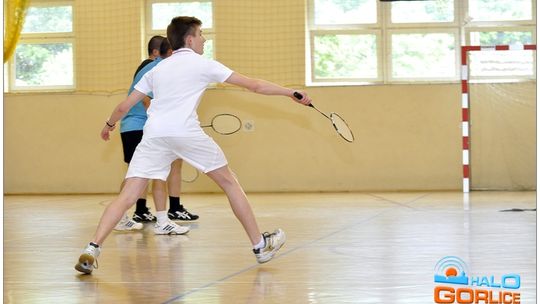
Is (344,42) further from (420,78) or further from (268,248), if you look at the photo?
(268,248)

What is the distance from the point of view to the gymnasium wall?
1566 cm

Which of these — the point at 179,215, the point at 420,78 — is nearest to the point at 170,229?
the point at 179,215

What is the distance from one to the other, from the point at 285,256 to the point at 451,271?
1.30 m

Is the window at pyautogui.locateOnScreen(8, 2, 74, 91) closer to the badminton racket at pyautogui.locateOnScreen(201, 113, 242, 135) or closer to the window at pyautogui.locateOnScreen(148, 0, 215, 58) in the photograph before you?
the window at pyautogui.locateOnScreen(148, 0, 215, 58)

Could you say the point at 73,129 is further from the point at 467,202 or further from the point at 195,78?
the point at 195,78

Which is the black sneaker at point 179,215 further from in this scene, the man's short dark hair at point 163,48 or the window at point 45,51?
the window at point 45,51

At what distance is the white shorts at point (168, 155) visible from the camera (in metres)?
6.05

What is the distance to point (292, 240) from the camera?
7.74 meters

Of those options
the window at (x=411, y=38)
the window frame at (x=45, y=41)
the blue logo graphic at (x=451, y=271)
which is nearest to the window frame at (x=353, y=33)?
the window at (x=411, y=38)

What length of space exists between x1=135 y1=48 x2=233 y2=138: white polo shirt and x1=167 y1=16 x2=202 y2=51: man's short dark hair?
139mm

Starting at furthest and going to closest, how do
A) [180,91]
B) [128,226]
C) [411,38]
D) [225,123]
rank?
[411,38] < [225,123] < [128,226] < [180,91]

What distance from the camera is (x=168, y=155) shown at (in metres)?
6.12

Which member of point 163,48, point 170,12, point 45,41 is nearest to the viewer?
point 163,48

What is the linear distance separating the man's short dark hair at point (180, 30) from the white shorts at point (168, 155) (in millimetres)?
626
